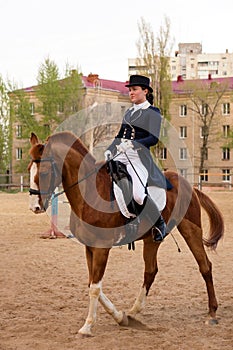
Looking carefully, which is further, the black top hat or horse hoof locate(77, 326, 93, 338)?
the black top hat

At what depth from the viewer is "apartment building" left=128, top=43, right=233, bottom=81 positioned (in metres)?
109

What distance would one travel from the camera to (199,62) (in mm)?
112625

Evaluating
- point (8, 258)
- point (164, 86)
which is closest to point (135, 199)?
→ point (8, 258)

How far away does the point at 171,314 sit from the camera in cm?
682

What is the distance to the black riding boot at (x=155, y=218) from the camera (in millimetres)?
6266

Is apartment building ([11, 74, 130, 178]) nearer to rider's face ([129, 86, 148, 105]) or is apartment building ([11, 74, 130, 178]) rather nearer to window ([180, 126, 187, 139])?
window ([180, 126, 187, 139])

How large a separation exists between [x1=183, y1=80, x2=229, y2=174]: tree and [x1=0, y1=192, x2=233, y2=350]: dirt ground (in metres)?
45.7

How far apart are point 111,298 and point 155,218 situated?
1.81m

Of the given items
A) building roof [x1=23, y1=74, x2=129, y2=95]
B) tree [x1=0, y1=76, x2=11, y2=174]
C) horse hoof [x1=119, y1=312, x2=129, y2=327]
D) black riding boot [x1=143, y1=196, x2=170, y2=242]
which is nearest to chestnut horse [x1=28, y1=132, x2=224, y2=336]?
horse hoof [x1=119, y1=312, x2=129, y2=327]

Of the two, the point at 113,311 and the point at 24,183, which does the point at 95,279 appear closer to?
the point at 113,311

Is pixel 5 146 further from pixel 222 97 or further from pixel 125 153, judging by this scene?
pixel 125 153

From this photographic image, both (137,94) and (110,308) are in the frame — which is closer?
(110,308)

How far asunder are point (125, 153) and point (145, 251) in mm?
1415

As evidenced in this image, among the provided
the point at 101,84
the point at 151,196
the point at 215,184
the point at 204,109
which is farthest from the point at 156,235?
the point at 101,84
